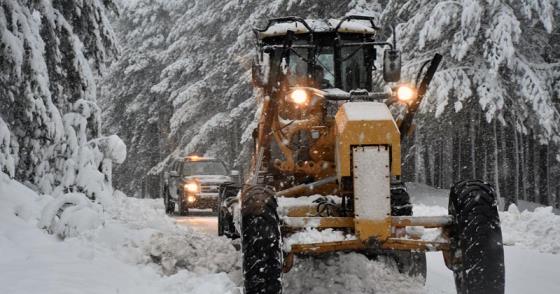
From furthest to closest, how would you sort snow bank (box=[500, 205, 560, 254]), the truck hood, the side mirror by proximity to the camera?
the truck hood, snow bank (box=[500, 205, 560, 254]), the side mirror

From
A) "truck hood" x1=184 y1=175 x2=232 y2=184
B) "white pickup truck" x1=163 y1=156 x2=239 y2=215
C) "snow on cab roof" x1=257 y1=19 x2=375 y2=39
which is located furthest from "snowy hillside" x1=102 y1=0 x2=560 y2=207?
"snow on cab roof" x1=257 y1=19 x2=375 y2=39

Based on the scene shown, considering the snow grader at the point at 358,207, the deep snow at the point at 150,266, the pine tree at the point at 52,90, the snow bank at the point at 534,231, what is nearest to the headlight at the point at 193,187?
the pine tree at the point at 52,90

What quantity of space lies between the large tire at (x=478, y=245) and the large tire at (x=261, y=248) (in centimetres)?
174

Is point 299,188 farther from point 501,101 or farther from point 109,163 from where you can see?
point 501,101

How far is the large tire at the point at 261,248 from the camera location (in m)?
5.69

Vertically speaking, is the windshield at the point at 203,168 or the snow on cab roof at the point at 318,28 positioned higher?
the snow on cab roof at the point at 318,28

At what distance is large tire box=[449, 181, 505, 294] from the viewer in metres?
5.79

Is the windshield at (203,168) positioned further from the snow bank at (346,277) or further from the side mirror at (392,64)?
the side mirror at (392,64)

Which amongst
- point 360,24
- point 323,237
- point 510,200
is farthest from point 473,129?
point 323,237

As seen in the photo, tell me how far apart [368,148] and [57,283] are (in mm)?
3323

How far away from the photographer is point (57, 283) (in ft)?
20.4

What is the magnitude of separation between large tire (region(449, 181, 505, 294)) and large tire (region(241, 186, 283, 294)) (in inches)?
68.6

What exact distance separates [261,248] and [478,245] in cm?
200

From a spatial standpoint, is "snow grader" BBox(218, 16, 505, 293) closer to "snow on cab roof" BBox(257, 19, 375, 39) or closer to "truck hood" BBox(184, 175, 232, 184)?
"snow on cab roof" BBox(257, 19, 375, 39)
